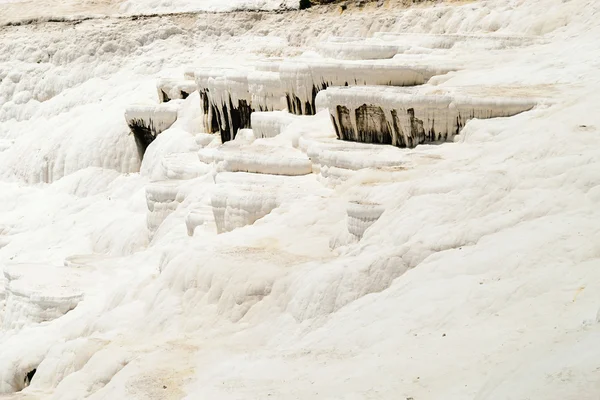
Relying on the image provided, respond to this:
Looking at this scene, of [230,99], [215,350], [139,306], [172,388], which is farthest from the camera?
[230,99]

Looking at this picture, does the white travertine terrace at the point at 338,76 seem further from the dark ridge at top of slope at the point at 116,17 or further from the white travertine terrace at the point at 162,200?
the dark ridge at top of slope at the point at 116,17

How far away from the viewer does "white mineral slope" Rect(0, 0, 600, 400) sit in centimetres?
732

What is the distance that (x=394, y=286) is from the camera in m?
9.30

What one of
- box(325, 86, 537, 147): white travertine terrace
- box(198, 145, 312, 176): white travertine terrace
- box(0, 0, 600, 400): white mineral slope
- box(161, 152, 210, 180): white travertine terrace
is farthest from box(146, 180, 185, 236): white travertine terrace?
box(325, 86, 537, 147): white travertine terrace

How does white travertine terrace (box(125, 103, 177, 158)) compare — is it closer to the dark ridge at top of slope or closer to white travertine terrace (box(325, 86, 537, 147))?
the dark ridge at top of slope

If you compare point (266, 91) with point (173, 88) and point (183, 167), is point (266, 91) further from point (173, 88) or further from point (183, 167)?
point (173, 88)

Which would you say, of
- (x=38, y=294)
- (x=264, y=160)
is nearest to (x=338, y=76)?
(x=264, y=160)

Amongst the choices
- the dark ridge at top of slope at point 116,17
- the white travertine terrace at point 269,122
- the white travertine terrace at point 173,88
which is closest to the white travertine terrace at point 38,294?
the white travertine terrace at point 269,122

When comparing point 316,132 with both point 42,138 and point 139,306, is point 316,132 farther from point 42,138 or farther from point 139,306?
point 42,138

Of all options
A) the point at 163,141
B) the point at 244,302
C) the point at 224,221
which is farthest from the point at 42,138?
the point at 244,302

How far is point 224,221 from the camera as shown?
13.4 metres

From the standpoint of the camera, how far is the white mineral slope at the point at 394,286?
7.32 m

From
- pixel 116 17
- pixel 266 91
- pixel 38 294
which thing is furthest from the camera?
pixel 116 17

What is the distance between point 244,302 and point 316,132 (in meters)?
5.52
